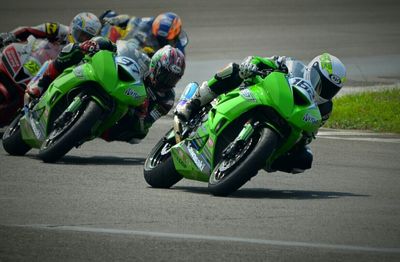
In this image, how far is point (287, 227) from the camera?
33.5 feet

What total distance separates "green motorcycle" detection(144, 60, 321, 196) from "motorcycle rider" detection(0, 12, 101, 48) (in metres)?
3.41

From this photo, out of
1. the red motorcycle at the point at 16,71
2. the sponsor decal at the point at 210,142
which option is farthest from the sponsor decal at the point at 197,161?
the red motorcycle at the point at 16,71

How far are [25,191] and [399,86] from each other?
11.8 m

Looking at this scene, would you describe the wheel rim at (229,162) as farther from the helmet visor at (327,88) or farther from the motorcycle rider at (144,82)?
the motorcycle rider at (144,82)

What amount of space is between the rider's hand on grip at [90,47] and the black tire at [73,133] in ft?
2.85

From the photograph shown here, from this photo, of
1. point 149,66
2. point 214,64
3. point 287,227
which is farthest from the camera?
point 214,64

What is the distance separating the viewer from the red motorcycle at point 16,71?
635 inches

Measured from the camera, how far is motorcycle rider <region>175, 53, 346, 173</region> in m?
12.0

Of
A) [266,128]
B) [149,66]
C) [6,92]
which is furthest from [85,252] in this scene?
[6,92]

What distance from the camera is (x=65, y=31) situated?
16.7m

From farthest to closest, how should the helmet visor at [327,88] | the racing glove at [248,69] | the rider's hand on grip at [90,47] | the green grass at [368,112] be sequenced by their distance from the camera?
the green grass at [368,112] → the rider's hand on grip at [90,47] → the helmet visor at [327,88] → the racing glove at [248,69]

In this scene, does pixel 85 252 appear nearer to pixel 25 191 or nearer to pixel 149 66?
pixel 25 191

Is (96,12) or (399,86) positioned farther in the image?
(96,12)

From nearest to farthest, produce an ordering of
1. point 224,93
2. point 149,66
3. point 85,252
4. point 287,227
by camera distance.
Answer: point 85,252
point 287,227
point 224,93
point 149,66
